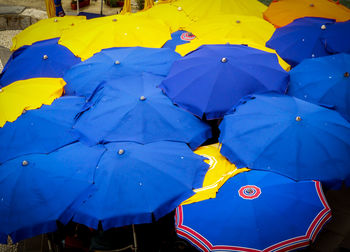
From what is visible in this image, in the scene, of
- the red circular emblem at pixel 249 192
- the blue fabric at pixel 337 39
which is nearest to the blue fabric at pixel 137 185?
the red circular emblem at pixel 249 192

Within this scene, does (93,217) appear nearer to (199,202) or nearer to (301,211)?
(199,202)

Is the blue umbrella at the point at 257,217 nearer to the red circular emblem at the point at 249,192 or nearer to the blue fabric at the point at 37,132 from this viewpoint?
the red circular emblem at the point at 249,192

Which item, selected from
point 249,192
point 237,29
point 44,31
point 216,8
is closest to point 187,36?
point 237,29

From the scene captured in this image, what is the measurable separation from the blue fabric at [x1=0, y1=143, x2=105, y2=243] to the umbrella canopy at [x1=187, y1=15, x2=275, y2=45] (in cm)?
403

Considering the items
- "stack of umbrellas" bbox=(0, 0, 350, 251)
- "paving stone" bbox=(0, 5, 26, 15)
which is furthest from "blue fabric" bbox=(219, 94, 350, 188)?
"paving stone" bbox=(0, 5, 26, 15)

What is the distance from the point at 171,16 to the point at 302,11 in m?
3.02

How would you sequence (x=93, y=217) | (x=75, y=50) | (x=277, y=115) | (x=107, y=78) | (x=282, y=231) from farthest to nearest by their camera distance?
(x=75, y=50) → (x=107, y=78) → (x=277, y=115) → (x=93, y=217) → (x=282, y=231)

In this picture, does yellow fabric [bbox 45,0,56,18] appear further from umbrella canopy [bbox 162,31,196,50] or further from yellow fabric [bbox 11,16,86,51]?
umbrella canopy [bbox 162,31,196,50]

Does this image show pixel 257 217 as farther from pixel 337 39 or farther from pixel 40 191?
pixel 337 39

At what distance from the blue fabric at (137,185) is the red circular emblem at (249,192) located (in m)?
0.59

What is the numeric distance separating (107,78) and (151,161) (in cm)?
229

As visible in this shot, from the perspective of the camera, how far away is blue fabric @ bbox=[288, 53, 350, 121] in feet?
19.0

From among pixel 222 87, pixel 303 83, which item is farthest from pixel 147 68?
pixel 303 83

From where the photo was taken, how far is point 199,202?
4.54m
